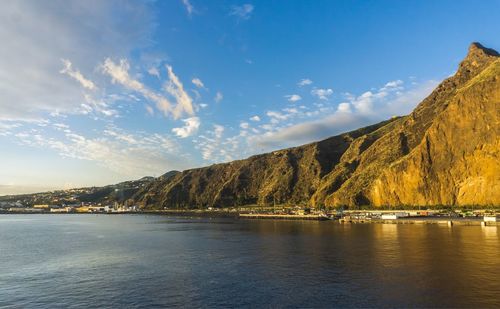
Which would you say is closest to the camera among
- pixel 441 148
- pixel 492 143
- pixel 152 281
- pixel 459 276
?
pixel 459 276

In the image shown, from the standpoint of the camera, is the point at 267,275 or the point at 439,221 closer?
the point at 267,275

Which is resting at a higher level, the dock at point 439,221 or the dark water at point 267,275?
the dock at point 439,221

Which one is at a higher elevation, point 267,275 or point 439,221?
point 439,221

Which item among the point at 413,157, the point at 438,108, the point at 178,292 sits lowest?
the point at 178,292

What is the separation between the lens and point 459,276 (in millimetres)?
45312

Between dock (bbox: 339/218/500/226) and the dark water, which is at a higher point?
dock (bbox: 339/218/500/226)

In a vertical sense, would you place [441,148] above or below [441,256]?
above

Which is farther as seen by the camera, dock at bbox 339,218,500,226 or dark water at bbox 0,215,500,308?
dock at bbox 339,218,500,226

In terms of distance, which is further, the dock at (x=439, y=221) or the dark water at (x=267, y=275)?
the dock at (x=439, y=221)

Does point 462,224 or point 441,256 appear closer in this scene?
point 441,256

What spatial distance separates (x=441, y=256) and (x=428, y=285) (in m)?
19.1

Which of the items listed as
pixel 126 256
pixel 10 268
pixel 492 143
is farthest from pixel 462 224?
pixel 10 268

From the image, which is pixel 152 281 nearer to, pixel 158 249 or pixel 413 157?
pixel 158 249

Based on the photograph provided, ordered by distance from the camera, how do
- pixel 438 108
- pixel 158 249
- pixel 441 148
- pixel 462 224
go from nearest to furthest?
pixel 158 249
pixel 462 224
pixel 441 148
pixel 438 108
